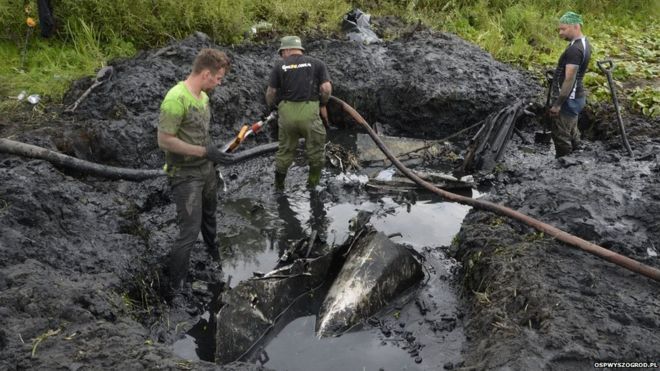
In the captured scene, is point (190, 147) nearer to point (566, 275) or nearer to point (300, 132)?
point (300, 132)

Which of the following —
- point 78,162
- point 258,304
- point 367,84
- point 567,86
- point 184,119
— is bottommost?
point 258,304

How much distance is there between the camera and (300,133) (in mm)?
6746

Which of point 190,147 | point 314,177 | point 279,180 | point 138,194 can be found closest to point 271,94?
point 279,180

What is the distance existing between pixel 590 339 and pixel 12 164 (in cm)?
582

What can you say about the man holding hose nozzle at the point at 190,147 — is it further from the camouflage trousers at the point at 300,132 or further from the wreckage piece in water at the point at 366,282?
the camouflage trousers at the point at 300,132

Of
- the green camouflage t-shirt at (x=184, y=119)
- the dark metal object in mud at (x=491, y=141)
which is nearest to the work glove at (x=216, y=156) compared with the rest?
the green camouflage t-shirt at (x=184, y=119)

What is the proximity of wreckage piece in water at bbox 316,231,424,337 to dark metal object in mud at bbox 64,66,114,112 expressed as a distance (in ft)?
15.4

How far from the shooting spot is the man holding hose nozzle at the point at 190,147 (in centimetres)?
427

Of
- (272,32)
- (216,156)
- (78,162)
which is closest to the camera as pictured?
(216,156)

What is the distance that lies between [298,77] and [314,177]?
142cm

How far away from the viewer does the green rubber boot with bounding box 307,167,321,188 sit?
6.99 metres

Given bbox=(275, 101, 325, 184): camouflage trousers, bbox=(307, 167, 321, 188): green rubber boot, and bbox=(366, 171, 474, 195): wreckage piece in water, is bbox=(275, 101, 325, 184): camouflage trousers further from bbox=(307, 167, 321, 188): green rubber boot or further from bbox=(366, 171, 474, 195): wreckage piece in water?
bbox=(366, 171, 474, 195): wreckage piece in water

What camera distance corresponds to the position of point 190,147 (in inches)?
173

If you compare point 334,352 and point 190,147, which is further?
point 190,147
